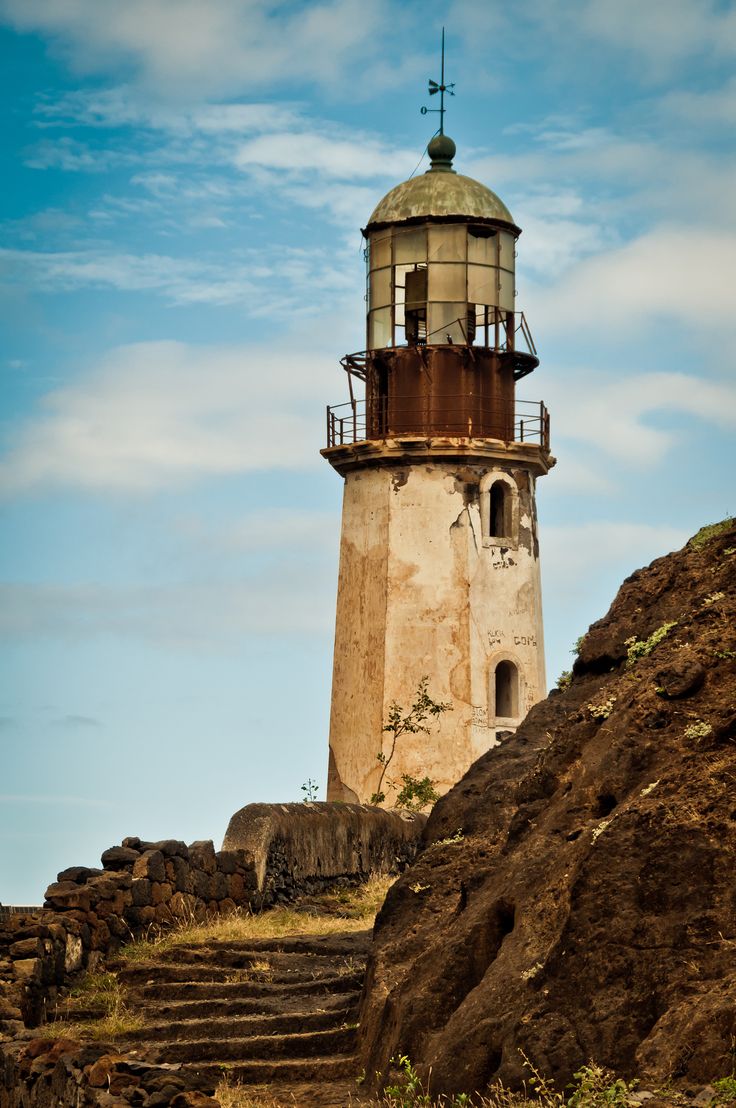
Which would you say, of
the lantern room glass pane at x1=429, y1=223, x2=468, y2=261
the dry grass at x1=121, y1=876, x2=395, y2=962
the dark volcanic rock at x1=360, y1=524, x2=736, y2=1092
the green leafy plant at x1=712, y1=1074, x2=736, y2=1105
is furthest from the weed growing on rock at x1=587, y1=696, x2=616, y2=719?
the lantern room glass pane at x1=429, y1=223, x2=468, y2=261

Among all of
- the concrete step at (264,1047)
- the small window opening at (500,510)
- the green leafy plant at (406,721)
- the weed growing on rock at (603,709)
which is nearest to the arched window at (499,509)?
the small window opening at (500,510)

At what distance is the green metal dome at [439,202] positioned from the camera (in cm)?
3353

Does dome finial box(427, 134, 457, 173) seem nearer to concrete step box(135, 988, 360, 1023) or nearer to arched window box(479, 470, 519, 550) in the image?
arched window box(479, 470, 519, 550)

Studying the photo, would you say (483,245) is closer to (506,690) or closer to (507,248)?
(507,248)

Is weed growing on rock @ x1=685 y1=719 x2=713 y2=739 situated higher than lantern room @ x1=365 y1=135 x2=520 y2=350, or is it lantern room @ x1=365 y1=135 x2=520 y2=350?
lantern room @ x1=365 y1=135 x2=520 y2=350

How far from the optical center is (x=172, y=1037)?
15281 mm

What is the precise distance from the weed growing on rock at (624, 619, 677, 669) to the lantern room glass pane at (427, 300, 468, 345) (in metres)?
20.9

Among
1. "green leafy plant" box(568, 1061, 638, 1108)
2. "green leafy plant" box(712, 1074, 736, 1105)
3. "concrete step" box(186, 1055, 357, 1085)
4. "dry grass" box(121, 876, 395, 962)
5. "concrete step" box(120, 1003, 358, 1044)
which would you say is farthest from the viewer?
"dry grass" box(121, 876, 395, 962)

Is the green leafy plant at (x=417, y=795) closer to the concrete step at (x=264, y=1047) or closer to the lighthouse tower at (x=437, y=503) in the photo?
the lighthouse tower at (x=437, y=503)

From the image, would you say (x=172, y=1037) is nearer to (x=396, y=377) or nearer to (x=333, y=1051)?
(x=333, y=1051)

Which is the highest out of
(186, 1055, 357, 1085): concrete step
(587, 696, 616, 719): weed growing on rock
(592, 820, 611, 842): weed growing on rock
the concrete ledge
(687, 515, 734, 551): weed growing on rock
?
(687, 515, 734, 551): weed growing on rock

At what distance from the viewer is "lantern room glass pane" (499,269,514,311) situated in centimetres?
3388

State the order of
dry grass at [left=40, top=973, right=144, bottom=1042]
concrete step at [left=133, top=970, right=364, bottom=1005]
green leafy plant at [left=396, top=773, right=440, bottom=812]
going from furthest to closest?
green leafy plant at [left=396, top=773, right=440, bottom=812] < concrete step at [left=133, top=970, right=364, bottom=1005] < dry grass at [left=40, top=973, right=144, bottom=1042]

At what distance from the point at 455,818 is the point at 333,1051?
6.89 ft
